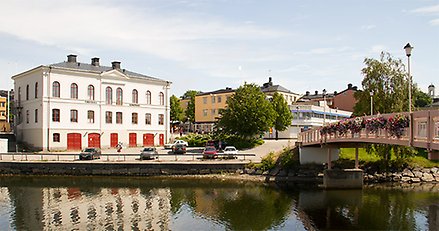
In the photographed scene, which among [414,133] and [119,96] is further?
[119,96]

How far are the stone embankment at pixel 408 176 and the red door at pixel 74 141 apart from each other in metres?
38.5

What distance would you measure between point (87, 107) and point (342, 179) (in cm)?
3807

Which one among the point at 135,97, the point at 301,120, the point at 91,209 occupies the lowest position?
the point at 91,209

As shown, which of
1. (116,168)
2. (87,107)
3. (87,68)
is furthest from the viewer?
→ (87,68)

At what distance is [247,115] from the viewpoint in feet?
189

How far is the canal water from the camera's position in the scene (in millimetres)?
24906

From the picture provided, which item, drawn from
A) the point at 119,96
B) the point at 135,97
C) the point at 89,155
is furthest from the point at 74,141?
the point at 89,155

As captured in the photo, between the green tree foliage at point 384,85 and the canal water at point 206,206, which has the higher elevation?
the green tree foliage at point 384,85

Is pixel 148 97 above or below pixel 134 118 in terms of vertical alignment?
above

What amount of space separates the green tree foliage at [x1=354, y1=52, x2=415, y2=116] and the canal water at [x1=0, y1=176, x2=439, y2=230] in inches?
420

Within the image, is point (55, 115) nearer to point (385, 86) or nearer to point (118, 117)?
point (118, 117)

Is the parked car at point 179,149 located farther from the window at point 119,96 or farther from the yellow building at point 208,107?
the yellow building at point 208,107

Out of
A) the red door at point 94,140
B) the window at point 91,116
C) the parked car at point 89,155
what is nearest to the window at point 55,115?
the window at point 91,116

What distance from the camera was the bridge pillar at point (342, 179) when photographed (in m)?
37.1
